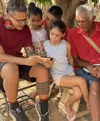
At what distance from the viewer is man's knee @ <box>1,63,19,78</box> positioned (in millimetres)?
2764

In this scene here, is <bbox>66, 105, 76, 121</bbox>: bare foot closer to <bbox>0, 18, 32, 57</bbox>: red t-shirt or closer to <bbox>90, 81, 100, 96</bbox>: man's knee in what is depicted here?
<bbox>90, 81, 100, 96</bbox>: man's knee

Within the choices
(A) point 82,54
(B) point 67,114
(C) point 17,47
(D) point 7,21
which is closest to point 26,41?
(C) point 17,47

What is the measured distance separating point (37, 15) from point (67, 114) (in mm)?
1451

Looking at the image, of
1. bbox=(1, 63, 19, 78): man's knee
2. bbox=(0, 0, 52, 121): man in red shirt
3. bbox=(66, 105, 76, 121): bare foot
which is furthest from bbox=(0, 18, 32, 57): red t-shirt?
bbox=(66, 105, 76, 121): bare foot

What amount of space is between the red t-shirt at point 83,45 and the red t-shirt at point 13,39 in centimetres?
60

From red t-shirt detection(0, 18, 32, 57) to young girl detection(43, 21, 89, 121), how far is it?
0.88 ft

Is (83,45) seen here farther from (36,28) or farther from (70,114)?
(70,114)

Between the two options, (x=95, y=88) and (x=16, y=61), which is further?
(x=95, y=88)

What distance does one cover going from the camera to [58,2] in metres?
4.36

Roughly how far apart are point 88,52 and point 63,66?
41 centimetres

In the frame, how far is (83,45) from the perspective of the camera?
3.24m

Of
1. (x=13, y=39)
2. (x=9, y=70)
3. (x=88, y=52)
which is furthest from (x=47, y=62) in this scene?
(x=88, y=52)

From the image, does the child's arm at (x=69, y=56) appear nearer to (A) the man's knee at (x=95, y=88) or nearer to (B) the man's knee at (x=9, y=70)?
(A) the man's knee at (x=95, y=88)

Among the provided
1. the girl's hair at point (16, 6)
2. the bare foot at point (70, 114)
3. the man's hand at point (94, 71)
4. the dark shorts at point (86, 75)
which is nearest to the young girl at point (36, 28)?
the girl's hair at point (16, 6)
